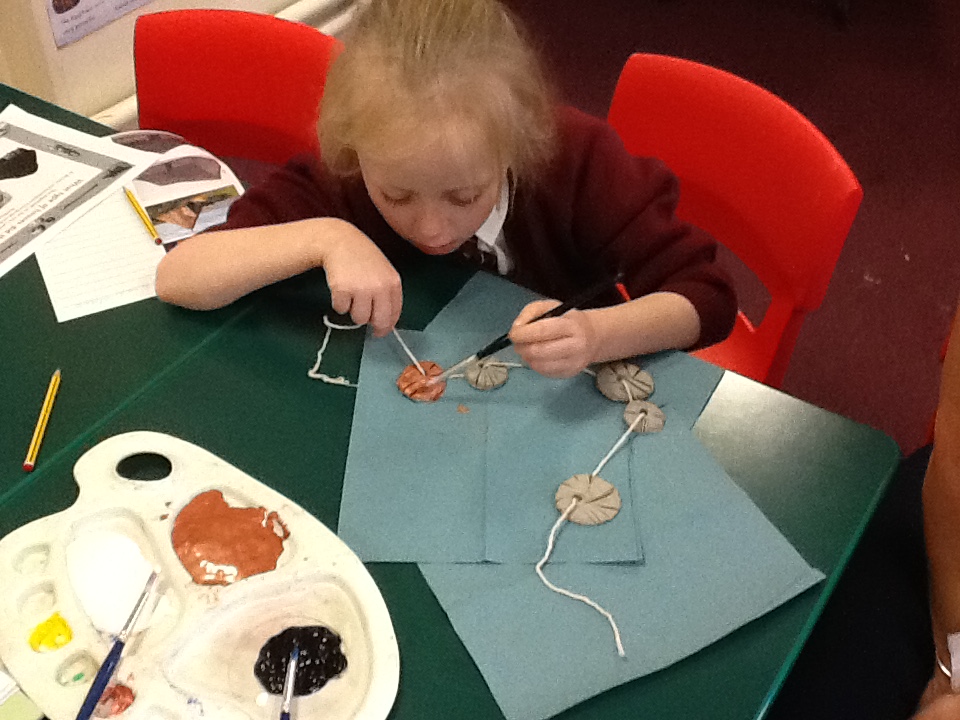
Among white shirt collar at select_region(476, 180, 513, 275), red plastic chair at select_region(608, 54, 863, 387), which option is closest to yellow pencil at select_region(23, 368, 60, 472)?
white shirt collar at select_region(476, 180, 513, 275)

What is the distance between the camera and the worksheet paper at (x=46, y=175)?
1.00 meters

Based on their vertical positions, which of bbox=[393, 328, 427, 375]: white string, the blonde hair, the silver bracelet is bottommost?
the silver bracelet

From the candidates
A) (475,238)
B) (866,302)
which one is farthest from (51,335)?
(866,302)

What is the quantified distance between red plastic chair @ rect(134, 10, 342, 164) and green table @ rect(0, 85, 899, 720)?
41 centimetres

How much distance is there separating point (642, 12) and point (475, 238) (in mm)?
2023

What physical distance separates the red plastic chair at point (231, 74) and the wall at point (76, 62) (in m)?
0.41

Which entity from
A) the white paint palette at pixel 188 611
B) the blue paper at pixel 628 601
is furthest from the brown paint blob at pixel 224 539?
the blue paper at pixel 628 601

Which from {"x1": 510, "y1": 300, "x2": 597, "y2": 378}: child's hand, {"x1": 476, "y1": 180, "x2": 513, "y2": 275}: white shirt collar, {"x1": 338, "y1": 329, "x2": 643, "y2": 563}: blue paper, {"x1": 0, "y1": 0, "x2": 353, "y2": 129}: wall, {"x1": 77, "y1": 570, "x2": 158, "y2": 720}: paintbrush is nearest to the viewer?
{"x1": 77, "y1": 570, "x2": 158, "y2": 720}: paintbrush

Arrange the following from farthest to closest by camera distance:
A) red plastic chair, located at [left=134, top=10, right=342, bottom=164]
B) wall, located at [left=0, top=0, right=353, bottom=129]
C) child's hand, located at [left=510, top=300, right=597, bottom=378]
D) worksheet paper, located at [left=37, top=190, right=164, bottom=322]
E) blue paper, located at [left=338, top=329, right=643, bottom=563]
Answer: wall, located at [left=0, top=0, right=353, bottom=129]
red plastic chair, located at [left=134, top=10, right=342, bottom=164]
worksheet paper, located at [left=37, top=190, right=164, bottom=322]
child's hand, located at [left=510, top=300, right=597, bottom=378]
blue paper, located at [left=338, top=329, right=643, bottom=563]

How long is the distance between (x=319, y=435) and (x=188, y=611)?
196mm

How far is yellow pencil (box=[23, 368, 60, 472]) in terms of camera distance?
2.51 feet

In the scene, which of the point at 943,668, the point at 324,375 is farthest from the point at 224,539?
the point at 943,668

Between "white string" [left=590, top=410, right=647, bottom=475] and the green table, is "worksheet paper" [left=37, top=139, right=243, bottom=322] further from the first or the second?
"white string" [left=590, top=410, right=647, bottom=475]

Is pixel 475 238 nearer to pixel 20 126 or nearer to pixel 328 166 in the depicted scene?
pixel 328 166
